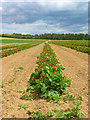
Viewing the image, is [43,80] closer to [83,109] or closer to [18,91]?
[18,91]

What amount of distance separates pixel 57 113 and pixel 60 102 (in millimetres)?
551

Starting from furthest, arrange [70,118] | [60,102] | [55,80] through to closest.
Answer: [55,80], [60,102], [70,118]

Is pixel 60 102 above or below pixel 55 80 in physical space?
below

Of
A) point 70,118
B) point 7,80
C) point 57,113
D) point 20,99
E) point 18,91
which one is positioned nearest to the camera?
point 70,118

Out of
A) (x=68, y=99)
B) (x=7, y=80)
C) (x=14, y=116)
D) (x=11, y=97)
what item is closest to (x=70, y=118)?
(x=68, y=99)

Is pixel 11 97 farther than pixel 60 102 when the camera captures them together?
Yes

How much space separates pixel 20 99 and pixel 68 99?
159 cm

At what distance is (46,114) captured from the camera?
2.86 metres

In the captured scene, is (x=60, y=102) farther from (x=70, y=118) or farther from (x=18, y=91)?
(x=18, y=91)

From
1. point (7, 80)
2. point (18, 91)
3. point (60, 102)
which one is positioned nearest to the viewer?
point (60, 102)

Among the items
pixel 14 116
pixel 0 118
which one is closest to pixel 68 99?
pixel 14 116

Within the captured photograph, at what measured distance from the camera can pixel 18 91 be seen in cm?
436

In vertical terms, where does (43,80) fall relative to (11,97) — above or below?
above

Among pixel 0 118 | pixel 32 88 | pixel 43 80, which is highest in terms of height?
pixel 43 80
